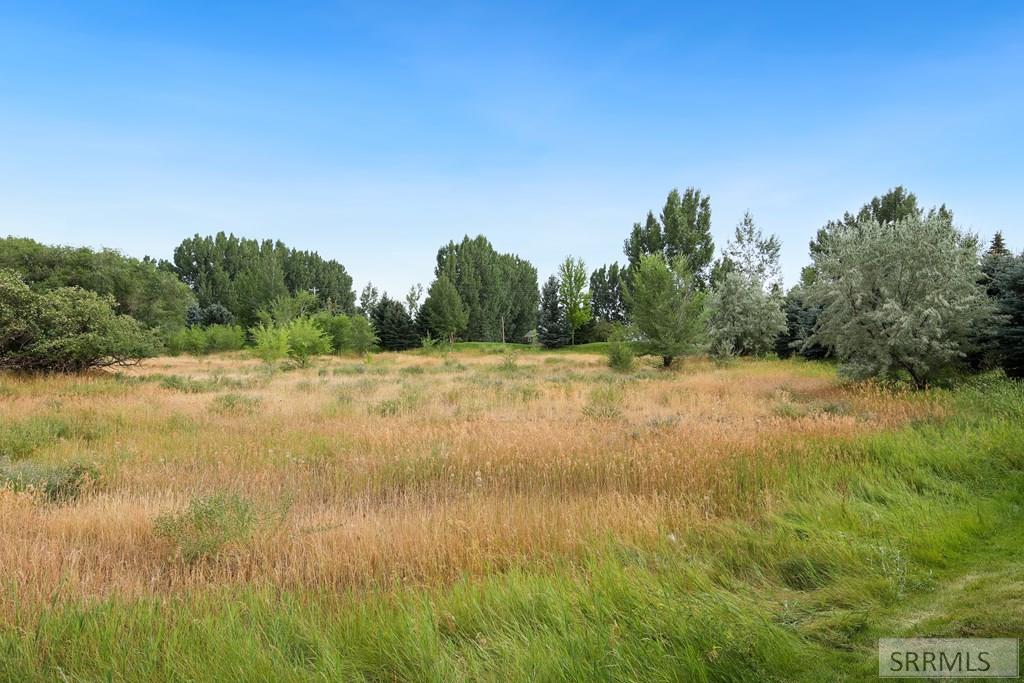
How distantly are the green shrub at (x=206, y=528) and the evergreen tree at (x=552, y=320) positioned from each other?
2317 inches

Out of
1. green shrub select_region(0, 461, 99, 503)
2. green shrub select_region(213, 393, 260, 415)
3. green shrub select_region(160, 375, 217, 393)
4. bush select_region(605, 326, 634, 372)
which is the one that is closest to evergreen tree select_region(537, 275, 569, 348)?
bush select_region(605, 326, 634, 372)

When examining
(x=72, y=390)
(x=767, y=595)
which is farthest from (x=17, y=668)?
(x=72, y=390)

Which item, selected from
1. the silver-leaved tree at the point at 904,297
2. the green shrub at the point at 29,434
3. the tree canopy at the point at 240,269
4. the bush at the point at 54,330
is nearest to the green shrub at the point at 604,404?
the silver-leaved tree at the point at 904,297

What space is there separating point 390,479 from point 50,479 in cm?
423

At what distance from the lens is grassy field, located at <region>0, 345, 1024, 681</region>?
9.70ft

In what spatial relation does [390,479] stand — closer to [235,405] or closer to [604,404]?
[604,404]

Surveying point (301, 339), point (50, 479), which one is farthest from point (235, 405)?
point (301, 339)

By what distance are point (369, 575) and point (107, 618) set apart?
1.64 metres

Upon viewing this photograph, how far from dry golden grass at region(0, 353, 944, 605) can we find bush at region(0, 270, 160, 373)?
5.43 meters

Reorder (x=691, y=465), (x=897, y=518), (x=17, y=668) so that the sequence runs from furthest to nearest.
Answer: (x=691, y=465) < (x=897, y=518) < (x=17, y=668)

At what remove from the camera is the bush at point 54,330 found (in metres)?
17.5

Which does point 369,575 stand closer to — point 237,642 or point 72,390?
point 237,642

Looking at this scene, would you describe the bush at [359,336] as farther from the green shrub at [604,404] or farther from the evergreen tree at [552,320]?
the green shrub at [604,404]

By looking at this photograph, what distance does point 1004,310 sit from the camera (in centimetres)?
1310
